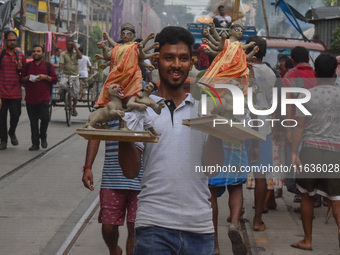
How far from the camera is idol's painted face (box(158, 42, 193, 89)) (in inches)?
142

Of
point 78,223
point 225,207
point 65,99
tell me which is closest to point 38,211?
point 78,223

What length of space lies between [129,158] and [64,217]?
436 cm

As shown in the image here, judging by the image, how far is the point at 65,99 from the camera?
16.2m

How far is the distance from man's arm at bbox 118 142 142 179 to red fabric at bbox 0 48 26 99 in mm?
9080

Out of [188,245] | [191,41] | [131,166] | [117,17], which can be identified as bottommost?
[188,245]

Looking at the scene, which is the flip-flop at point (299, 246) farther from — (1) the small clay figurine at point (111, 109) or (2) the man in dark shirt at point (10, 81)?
(2) the man in dark shirt at point (10, 81)

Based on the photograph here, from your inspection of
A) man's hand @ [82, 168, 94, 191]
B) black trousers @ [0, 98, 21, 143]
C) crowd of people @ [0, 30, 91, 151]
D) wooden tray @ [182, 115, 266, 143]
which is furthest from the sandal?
black trousers @ [0, 98, 21, 143]

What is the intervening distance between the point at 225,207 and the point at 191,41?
4925 mm

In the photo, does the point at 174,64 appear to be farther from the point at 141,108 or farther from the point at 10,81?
the point at 10,81

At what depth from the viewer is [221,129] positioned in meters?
3.29

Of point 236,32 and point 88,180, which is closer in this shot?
point 88,180

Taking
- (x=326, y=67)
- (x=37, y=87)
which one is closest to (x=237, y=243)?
(x=326, y=67)

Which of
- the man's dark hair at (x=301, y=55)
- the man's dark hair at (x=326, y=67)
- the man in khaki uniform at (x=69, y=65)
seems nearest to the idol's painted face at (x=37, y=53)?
the man in khaki uniform at (x=69, y=65)

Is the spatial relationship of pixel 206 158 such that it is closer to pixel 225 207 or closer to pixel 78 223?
pixel 78 223
